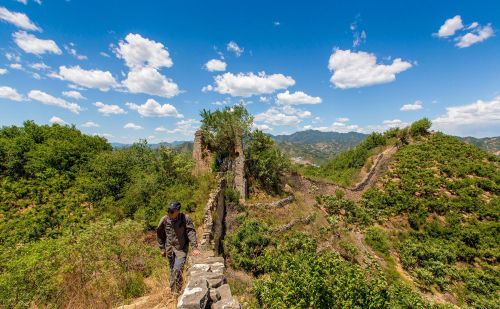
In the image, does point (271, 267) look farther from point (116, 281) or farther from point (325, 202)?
point (325, 202)

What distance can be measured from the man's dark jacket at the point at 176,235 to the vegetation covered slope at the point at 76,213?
155 cm

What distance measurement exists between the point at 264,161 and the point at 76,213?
1196 cm

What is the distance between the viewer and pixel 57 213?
13.2 metres

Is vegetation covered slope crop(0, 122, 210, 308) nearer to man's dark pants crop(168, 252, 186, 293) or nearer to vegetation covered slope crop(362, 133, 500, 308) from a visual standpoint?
man's dark pants crop(168, 252, 186, 293)

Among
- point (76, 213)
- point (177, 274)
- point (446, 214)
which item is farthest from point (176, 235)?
point (446, 214)

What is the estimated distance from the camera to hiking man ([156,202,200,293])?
16.9ft

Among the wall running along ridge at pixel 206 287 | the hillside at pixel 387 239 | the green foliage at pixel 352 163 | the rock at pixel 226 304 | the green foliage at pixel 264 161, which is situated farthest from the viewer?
the green foliage at pixel 352 163

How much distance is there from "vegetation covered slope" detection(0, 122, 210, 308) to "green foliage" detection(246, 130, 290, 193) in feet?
13.8

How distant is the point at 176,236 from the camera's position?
5.28 metres

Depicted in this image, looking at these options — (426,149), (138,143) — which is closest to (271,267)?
(138,143)

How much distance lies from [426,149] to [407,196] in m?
11.2

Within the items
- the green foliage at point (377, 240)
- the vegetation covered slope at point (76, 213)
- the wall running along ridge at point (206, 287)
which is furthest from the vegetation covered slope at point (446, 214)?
the vegetation covered slope at point (76, 213)

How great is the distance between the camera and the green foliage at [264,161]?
18.2 meters

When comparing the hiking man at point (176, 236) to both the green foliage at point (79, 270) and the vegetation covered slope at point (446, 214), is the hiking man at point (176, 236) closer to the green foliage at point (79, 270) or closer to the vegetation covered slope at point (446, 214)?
the green foliage at point (79, 270)
